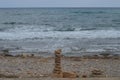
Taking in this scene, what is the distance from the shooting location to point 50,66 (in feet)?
48.7

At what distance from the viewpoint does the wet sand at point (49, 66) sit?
1326cm

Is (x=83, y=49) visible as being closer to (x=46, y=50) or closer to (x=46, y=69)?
(x=46, y=50)

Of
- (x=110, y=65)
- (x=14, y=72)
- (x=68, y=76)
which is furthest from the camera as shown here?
(x=110, y=65)

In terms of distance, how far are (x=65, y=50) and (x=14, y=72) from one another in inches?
310

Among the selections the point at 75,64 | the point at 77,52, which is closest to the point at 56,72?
the point at 75,64

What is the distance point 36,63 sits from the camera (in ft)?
51.4

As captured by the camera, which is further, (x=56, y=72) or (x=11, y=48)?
(x=11, y=48)

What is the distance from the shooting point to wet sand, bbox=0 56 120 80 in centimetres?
1326

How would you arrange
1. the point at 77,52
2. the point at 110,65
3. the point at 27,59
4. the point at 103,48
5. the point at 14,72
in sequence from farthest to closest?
the point at 103,48 < the point at 77,52 < the point at 27,59 < the point at 110,65 < the point at 14,72

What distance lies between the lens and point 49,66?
14.8 meters

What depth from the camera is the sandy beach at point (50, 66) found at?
43.5 feet

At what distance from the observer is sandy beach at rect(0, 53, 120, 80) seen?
13.3 m

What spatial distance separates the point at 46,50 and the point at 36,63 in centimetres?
523

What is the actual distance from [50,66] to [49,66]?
0.13 feet
